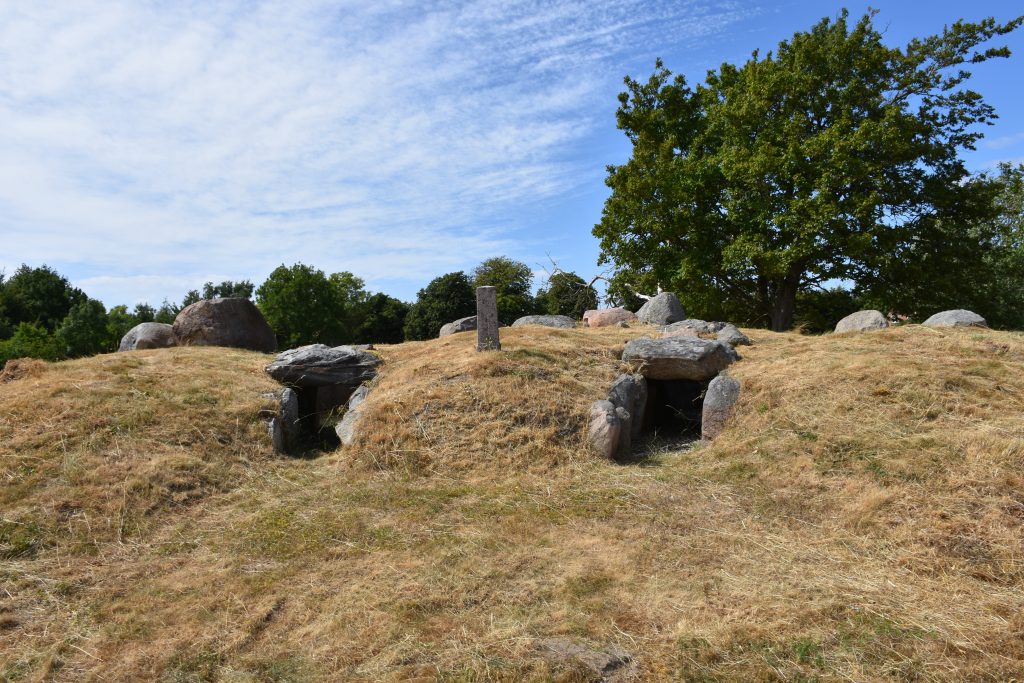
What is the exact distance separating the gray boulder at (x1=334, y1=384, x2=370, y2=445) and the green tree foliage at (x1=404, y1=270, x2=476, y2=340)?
92.6 feet

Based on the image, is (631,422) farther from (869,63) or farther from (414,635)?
(869,63)

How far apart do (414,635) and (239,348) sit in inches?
463

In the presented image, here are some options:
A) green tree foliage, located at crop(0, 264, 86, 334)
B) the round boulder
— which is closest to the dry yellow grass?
the round boulder

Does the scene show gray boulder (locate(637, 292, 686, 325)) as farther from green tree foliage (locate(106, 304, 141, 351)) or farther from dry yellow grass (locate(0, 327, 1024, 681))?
green tree foliage (locate(106, 304, 141, 351))

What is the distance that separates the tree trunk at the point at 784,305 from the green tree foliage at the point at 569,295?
47.9 ft

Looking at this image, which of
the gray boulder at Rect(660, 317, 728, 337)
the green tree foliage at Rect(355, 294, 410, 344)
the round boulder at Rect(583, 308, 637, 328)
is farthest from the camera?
the green tree foliage at Rect(355, 294, 410, 344)

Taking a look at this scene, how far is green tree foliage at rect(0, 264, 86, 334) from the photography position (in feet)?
139

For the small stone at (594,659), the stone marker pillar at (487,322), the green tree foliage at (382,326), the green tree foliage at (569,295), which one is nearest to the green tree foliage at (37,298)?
the green tree foliage at (382,326)

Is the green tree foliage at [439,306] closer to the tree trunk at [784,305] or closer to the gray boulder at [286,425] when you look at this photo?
the tree trunk at [784,305]

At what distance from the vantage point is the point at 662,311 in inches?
683

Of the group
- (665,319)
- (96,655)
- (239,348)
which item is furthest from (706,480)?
(239,348)

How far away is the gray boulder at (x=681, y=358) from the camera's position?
1072cm

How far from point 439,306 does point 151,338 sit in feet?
83.9

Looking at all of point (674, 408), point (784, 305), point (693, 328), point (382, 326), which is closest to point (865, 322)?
point (693, 328)
